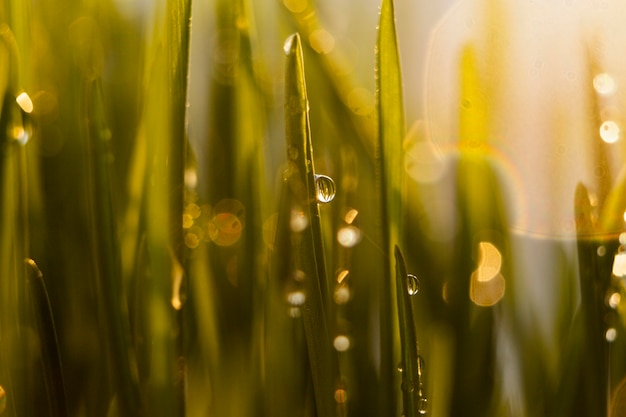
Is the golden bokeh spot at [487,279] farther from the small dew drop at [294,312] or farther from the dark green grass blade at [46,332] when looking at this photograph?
the dark green grass blade at [46,332]

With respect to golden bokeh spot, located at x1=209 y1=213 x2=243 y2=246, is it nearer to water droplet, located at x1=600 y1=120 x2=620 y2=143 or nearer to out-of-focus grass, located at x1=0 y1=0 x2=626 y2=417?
out-of-focus grass, located at x1=0 y1=0 x2=626 y2=417

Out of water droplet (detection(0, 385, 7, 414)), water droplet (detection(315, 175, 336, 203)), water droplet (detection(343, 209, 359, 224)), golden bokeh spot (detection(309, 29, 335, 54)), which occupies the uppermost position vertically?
golden bokeh spot (detection(309, 29, 335, 54))

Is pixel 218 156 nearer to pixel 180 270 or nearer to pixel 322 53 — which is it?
pixel 322 53

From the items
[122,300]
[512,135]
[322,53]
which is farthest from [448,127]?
[122,300]

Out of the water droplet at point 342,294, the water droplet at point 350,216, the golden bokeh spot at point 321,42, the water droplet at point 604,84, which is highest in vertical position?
the golden bokeh spot at point 321,42

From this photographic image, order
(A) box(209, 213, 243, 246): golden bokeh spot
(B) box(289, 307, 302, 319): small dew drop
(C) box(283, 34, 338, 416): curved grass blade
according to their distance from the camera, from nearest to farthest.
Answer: (C) box(283, 34, 338, 416): curved grass blade, (B) box(289, 307, 302, 319): small dew drop, (A) box(209, 213, 243, 246): golden bokeh spot

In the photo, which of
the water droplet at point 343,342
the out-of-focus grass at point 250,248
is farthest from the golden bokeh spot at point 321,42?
the water droplet at point 343,342

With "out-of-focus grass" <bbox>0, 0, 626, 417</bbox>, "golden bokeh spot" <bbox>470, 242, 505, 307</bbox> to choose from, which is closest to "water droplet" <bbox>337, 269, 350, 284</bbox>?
"out-of-focus grass" <bbox>0, 0, 626, 417</bbox>
